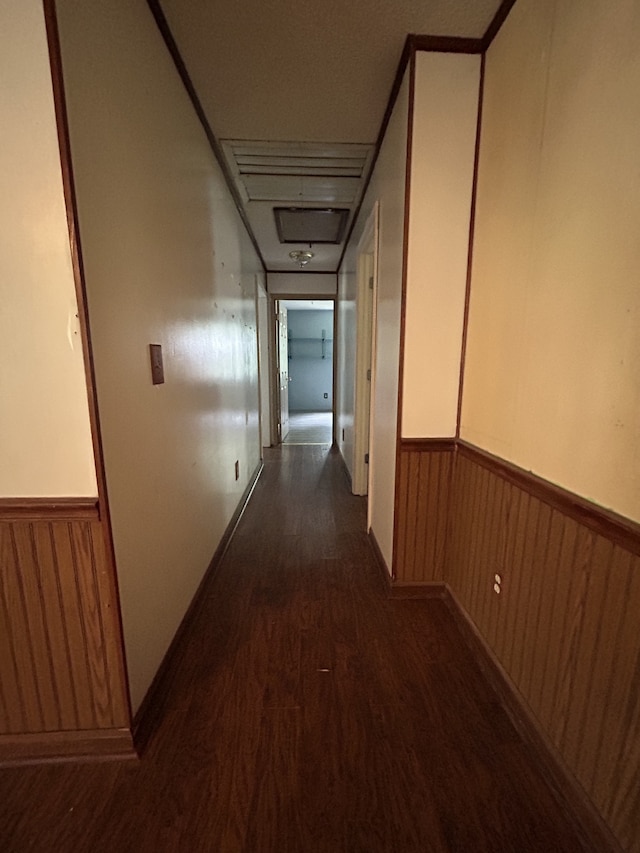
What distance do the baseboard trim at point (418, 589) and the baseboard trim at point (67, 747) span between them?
1.23 meters

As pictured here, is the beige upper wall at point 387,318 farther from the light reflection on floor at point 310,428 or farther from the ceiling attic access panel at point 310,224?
the light reflection on floor at point 310,428

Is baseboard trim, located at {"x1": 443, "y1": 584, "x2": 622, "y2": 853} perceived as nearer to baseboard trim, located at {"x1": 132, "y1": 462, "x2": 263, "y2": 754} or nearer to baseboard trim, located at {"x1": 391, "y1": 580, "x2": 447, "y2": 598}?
baseboard trim, located at {"x1": 391, "y1": 580, "x2": 447, "y2": 598}

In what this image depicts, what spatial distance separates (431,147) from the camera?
60.5 inches

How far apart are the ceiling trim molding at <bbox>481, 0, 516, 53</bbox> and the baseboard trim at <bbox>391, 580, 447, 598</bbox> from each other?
236 cm

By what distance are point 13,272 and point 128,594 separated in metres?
0.95

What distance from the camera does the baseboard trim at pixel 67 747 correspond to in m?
1.12

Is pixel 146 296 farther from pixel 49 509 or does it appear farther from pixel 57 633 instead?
pixel 57 633

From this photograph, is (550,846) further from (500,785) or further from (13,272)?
(13,272)

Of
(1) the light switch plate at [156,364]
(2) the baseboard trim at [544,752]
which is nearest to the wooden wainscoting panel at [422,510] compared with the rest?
(2) the baseboard trim at [544,752]

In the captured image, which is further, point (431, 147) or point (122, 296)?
point (431, 147)

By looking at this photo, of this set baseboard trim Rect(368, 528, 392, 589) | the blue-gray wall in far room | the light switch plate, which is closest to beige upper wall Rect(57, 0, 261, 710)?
the light switch plate

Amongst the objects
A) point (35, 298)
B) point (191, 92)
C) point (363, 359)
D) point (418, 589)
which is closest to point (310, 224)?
point (363, 359)

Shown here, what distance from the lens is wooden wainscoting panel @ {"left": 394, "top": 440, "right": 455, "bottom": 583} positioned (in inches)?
69.4

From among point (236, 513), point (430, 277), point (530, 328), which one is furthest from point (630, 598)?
point (236, 513)
